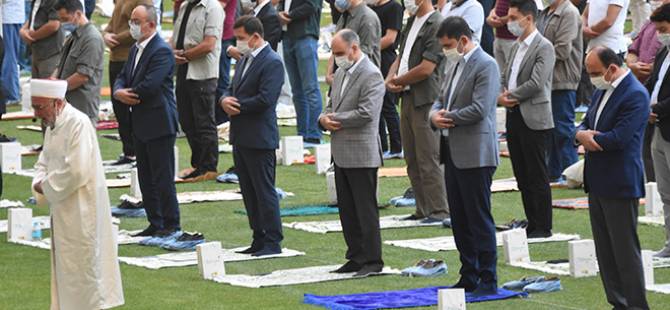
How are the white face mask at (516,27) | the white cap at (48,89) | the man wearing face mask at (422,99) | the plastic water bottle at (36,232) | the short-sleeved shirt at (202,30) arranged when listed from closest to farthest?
the white cap at (48,89) < the white face mask at (516,27) < the plastic water bottle at (36,232) < the man wearing face mask at (422,99) < the short-sleeved shirt at (202,30)

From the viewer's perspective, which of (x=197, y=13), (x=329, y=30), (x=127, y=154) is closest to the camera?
(x=197, y=13)

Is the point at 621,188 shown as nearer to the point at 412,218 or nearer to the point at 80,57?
the point at 412,218

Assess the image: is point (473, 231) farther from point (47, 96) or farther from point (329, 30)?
point (329, 30)

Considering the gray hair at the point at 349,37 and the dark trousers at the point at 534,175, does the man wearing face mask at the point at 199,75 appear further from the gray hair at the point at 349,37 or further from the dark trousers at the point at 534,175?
the gray hair at the point at 349,37

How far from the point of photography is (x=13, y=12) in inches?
1016

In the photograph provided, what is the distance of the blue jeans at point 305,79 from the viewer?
2144cm

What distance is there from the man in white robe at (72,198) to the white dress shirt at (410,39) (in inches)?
214

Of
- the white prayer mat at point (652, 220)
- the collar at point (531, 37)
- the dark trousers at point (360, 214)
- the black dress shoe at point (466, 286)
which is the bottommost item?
the white prayer mat at point (652, 220)

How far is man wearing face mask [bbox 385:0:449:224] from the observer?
16016mm

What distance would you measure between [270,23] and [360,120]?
7.39m

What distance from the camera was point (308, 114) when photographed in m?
21.7

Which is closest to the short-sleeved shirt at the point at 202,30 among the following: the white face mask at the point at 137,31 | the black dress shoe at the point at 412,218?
the white face mask at the point at 137,31

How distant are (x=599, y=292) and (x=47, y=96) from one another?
4339 mm

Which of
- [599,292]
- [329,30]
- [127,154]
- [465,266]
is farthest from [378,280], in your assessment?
[329,30]
